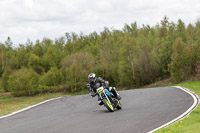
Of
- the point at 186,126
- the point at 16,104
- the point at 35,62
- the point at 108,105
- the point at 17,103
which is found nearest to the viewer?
the point at 186,126

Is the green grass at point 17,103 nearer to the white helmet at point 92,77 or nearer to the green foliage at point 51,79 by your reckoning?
the green foliage at point 51,79

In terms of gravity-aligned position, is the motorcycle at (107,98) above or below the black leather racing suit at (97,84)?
below

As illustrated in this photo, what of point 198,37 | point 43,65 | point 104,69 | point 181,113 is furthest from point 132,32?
point 181,113

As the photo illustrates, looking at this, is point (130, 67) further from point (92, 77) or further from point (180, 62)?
point (92, 77)

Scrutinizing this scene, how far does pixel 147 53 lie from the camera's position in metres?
62.9

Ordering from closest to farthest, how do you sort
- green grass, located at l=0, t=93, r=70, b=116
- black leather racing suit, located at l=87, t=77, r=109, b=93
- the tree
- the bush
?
black leather racing suit, located at l=87, t=77, r=109, b=93
green grass, located at l=0, t=93, r=70, b=116
the tree
the bush

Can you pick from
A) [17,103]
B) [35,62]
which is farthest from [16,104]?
[35,62]

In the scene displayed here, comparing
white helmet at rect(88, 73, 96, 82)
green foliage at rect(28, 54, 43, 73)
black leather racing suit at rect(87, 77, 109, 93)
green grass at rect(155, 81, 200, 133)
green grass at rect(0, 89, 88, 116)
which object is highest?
green foliage at rect(28, 54, 43, 73)

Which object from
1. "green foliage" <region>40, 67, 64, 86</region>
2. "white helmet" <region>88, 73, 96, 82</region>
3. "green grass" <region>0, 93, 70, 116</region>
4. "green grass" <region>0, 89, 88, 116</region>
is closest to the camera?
"white helmet" <region>88, 73, 96, 82</region>

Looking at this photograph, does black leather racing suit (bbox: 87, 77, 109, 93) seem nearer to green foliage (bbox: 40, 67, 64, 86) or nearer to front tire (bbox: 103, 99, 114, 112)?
front tire (bbox: 103, 99, 114, 112)

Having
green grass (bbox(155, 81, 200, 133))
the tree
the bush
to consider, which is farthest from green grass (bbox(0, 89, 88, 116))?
the tree

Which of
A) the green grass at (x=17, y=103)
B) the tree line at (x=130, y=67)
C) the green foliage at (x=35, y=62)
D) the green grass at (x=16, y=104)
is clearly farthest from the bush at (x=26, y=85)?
the green foliage at (x=35, y=62)

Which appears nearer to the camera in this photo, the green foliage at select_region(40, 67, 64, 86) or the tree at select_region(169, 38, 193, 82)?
the tree at select_region(169, 38, 193, 82)

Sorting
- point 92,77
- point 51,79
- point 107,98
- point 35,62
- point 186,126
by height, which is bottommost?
point 186,126
